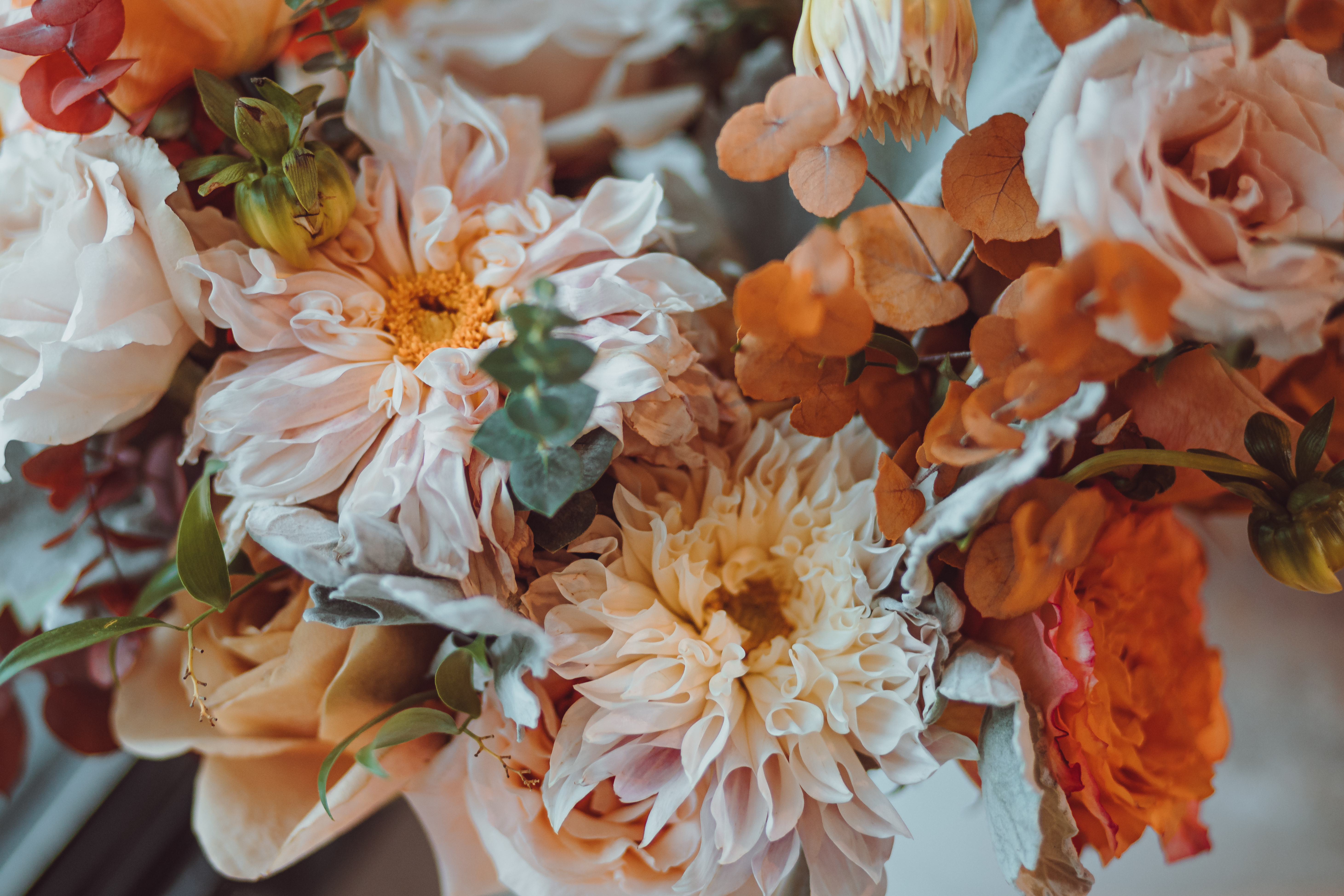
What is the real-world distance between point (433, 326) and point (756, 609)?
165 millimetres

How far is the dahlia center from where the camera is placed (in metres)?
0.31

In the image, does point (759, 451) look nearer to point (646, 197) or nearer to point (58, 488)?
point (646, 197)

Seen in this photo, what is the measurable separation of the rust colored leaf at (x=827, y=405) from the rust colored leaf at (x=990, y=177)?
0.06 m

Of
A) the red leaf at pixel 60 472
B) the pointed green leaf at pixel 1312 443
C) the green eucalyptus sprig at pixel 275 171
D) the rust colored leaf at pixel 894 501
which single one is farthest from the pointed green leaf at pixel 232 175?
the pointed green leaf at pixel 1312 443

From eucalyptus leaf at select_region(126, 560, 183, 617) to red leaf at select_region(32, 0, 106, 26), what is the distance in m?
0.18

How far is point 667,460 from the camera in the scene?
29 cm

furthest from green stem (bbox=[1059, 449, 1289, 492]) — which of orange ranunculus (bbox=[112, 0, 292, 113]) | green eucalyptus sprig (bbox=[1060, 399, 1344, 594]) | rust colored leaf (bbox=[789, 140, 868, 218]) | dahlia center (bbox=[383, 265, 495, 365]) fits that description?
orange ranunculus (bbox=[112, 0, 292, 113])

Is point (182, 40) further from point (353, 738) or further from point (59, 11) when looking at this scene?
point (353, 738)

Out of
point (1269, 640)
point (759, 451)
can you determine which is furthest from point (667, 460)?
point (1269, 640)

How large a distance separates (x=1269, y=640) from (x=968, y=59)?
454 millimetres

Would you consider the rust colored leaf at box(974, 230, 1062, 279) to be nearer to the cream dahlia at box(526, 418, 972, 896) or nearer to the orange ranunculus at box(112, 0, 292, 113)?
the cream dahlia at box(526, 418, 972, 896)

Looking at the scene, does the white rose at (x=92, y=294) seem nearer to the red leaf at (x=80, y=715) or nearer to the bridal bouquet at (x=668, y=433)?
the bridal bouquet at (x=668, y=433)

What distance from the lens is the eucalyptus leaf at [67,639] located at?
0.87 ft

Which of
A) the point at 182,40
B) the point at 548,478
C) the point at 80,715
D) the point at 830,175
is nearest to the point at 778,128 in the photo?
the point at 830,175
